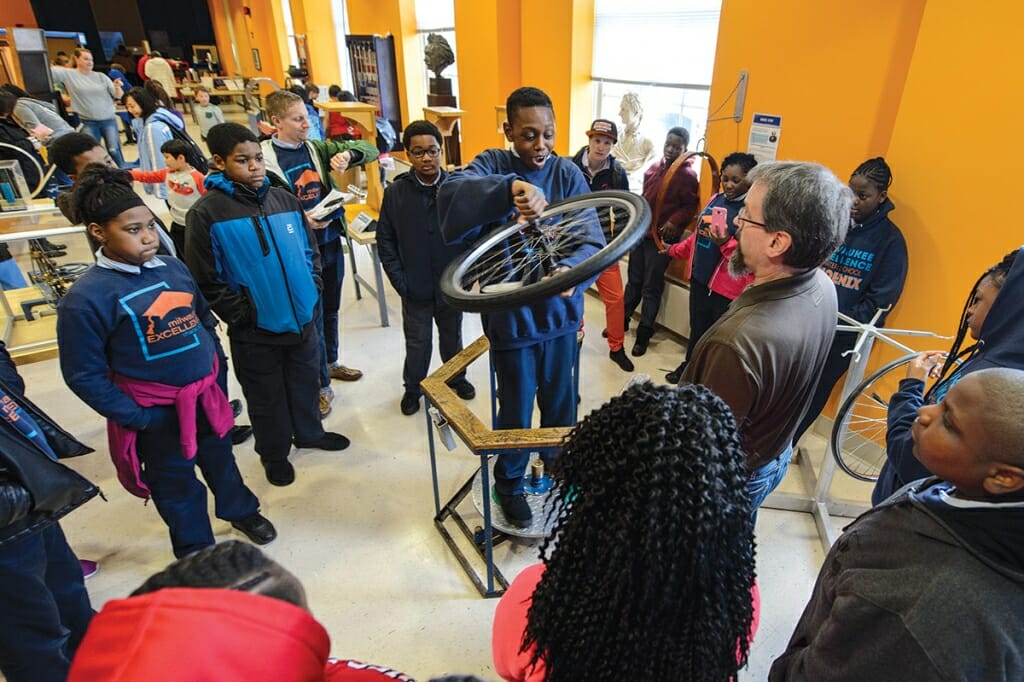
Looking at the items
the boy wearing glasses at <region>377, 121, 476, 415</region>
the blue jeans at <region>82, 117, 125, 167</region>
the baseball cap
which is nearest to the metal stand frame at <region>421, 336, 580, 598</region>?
the boy wearing glasses at <region>377, 121, 476, 415</region>

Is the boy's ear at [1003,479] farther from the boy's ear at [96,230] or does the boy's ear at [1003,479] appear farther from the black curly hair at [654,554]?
the boy's ear at [96,230]

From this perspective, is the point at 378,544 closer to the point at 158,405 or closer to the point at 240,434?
the point at 158,405

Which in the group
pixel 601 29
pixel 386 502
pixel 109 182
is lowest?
pixel 386 502

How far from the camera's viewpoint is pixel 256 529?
229 cm

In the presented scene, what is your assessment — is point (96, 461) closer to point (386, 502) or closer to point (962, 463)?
point (386, 502)

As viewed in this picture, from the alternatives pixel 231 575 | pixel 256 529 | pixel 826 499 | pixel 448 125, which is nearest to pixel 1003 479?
pixel 231 575

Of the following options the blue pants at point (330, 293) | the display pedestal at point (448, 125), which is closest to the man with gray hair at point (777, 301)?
the blue pants at point (330, 293)

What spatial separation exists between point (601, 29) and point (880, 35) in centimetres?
248

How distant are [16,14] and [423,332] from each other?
16186 mm

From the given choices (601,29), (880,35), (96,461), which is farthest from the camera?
(601,29)

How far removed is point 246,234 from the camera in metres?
2.10

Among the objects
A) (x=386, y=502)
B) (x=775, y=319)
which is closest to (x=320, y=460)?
(x=386, y=502)

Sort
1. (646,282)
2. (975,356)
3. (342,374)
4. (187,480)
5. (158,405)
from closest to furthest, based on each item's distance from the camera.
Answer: (975,356) → (158,405) → (187,480) → (342,374) → (646,282)

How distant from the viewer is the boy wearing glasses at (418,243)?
2.71 m
